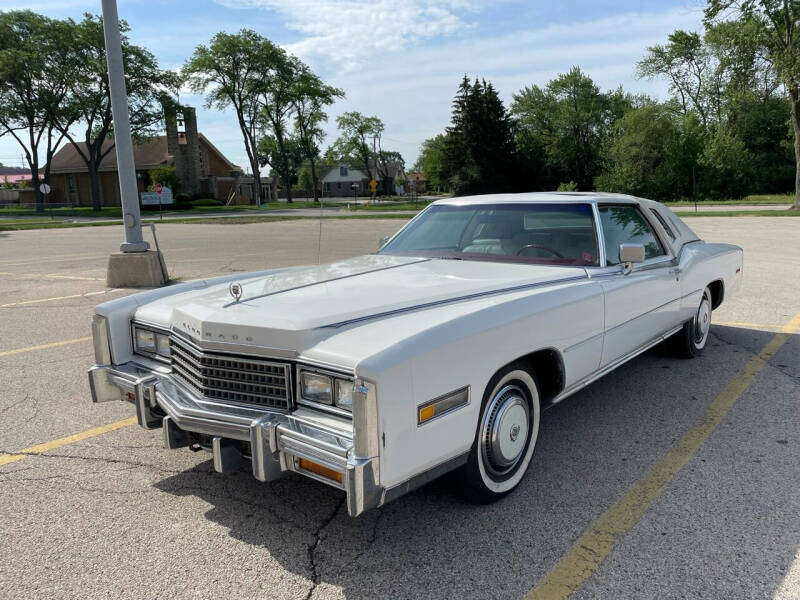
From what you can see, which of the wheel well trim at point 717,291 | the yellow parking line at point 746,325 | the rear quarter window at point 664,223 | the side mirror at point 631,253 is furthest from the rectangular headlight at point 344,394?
the yellow parking line at point 746,325

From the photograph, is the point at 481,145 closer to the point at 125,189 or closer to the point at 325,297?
the point at 125,189

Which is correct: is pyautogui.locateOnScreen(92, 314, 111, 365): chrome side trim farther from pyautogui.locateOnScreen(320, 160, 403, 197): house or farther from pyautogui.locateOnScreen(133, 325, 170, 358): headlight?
pyautogui.locateOnScreen(320, 160, 403, 197): house

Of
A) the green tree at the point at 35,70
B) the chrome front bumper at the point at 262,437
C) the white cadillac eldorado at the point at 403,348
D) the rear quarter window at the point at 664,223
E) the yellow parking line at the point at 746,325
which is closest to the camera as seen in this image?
the chrome front bumper at the point at 262,437

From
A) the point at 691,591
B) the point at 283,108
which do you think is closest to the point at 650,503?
the point at 691,591

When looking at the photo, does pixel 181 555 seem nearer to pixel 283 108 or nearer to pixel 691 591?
pixel 691 591

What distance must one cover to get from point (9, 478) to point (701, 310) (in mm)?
5295

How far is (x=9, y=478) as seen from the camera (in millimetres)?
3414

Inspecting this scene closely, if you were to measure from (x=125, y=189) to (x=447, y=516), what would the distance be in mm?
8407

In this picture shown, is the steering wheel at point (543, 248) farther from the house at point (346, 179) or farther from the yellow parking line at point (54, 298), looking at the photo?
the house at point (346, 179)

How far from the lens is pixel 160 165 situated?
59.2 metres

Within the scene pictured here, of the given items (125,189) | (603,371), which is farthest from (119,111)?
(603,371)

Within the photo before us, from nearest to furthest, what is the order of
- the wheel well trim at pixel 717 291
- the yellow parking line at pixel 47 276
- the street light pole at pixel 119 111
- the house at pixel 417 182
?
the wheel well trim at pixel 717 291 < the street light pole at pixel 119 111 < the yellow parking line at pixel 47 276 < the house at pixel 417 182

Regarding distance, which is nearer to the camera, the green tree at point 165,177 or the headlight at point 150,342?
the headlight at point 150,342

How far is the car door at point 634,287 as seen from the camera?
385 centimetres
